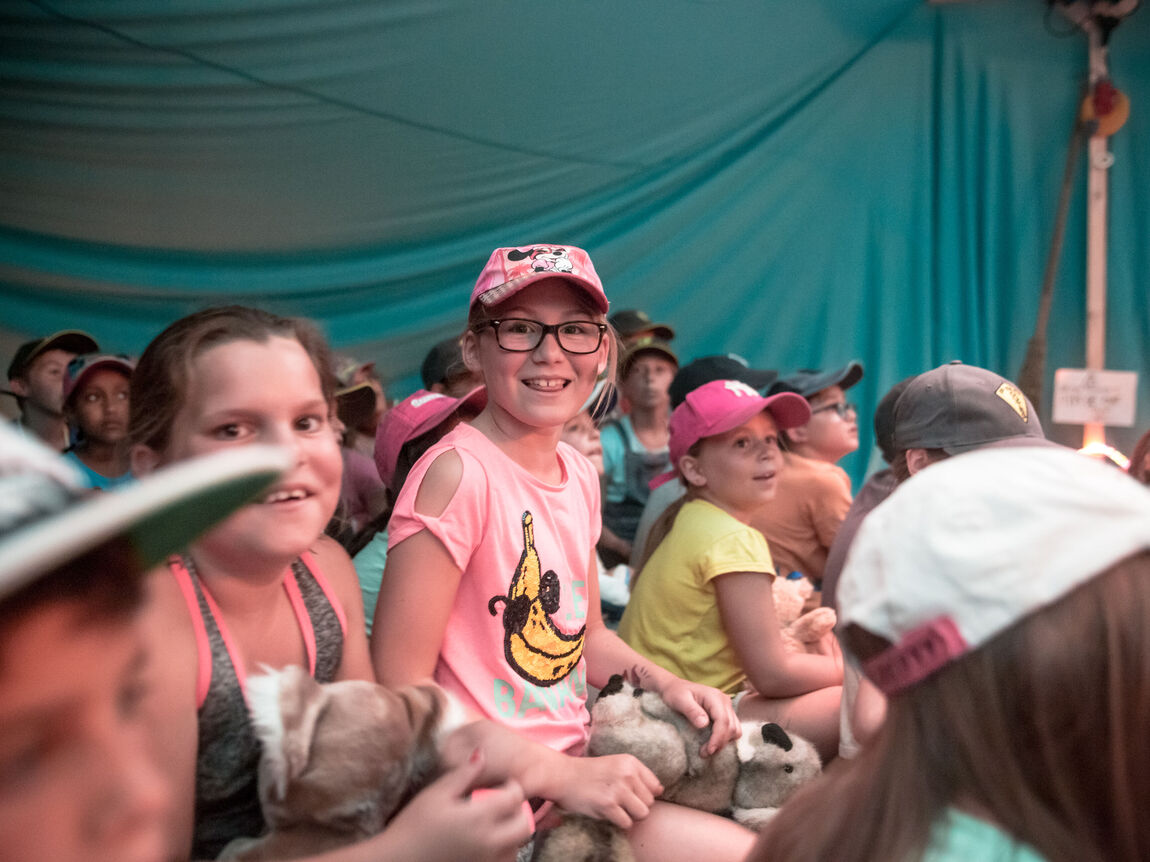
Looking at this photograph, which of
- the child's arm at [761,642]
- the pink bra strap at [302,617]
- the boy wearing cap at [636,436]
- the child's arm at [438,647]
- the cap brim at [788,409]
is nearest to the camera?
the pink bra strap at [302,617]

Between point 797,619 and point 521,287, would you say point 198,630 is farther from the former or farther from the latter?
point 797,619

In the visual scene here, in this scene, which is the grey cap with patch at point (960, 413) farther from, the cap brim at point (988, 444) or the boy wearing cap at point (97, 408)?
the boy wearing cap at point (97, 408)

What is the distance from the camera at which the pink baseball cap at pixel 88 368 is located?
264 centimetres

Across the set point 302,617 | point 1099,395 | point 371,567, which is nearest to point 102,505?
point 302,617

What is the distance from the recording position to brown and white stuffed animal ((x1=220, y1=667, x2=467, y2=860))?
2.89 ft

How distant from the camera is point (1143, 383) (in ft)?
14.0

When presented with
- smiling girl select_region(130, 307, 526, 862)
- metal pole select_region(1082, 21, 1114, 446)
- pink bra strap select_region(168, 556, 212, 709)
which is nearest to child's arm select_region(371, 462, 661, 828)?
smiling girl select_region(130, 307, 526, 862)

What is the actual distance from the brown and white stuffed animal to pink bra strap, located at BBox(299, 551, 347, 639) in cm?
25

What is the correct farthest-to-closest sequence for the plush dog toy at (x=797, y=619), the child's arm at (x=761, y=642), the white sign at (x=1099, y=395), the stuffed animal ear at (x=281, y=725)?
1. the white sign at (x=1099, y=395)
2. the plush dog toy at (x=797, y=619)
3. the child's arm at (x=761, y=642)
4. the stuffed animal ear at (x=281, y=725)

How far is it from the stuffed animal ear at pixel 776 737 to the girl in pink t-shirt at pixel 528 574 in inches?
2.9

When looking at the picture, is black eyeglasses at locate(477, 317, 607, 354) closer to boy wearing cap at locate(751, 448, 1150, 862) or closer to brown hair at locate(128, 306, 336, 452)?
brown hair at locate(128, 306, 336, 452)

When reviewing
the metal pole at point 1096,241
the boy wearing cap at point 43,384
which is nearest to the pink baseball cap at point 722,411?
the boy wearing cap at point 43,384

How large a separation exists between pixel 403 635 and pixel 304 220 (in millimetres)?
2484

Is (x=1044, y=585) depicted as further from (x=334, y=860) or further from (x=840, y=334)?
(x=840, y=334)
